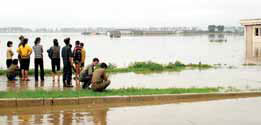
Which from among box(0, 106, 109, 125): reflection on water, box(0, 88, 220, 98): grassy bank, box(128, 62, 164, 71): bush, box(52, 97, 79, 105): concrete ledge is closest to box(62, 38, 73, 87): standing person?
box(0, 88, 220, 98): grassy bank

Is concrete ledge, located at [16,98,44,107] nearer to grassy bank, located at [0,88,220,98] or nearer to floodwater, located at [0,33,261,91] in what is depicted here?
grassy bank, located at [0,88,220,98]

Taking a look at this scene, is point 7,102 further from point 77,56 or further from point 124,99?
point 77,56

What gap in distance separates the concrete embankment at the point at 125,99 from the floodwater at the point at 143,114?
0.28 metres

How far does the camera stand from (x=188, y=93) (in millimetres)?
12547

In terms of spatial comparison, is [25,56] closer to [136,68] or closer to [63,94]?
[63,94]

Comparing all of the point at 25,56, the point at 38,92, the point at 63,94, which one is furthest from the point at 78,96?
the point at 25,56

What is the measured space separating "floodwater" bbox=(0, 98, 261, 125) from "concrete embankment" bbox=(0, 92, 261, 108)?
0.93ft

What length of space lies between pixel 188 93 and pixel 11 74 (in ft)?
22.3

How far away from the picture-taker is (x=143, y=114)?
32.7 feet

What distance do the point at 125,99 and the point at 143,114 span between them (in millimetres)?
1620

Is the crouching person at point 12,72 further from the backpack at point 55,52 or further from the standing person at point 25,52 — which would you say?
the backpack at point 55,52

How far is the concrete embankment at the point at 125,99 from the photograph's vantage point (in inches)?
422

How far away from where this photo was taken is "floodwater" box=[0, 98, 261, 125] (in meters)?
9.12

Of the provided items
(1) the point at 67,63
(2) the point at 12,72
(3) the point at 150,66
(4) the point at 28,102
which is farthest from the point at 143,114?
(3) the point at 150,66
